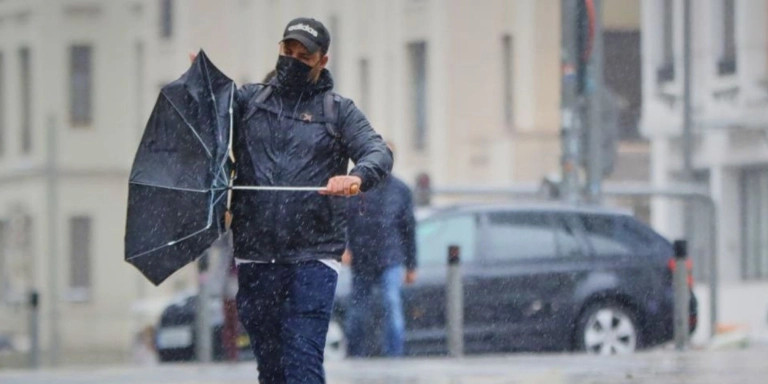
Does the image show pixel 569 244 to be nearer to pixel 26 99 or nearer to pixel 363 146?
pixel 363 146

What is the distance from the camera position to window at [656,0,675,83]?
42.9m

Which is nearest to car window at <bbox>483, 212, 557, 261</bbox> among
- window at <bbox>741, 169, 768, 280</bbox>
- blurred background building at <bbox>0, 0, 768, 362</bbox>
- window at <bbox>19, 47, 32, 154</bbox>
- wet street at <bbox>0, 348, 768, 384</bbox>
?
wet street at <bbox>0, 348, 768, 384</bbox>

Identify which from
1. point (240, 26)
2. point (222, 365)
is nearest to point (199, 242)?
point (222, 365)

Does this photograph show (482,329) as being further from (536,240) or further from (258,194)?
(258,194)

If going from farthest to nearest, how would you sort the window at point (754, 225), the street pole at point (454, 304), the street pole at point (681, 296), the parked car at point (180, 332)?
the window at point (754, 225) < the parked car at point (180, 332) < the street pole at point (681, 296) < the street pole at point (454, 304)

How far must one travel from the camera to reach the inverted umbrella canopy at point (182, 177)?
884 centimetres

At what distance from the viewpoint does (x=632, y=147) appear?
46.0 meters

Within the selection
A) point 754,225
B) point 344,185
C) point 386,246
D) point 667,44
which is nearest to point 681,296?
point 386,246

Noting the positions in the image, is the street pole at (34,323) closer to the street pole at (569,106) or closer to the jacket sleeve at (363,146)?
the street pole at (569,106)

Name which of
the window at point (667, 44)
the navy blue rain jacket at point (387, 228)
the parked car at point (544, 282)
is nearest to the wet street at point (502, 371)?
the navy blue rain jacket at point (387, 228)

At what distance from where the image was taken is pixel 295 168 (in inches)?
343

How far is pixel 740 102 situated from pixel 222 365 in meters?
23.4

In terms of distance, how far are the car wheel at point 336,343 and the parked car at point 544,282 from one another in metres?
0.05

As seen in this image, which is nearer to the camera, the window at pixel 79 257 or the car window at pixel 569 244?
the car window at pixel 569 244
